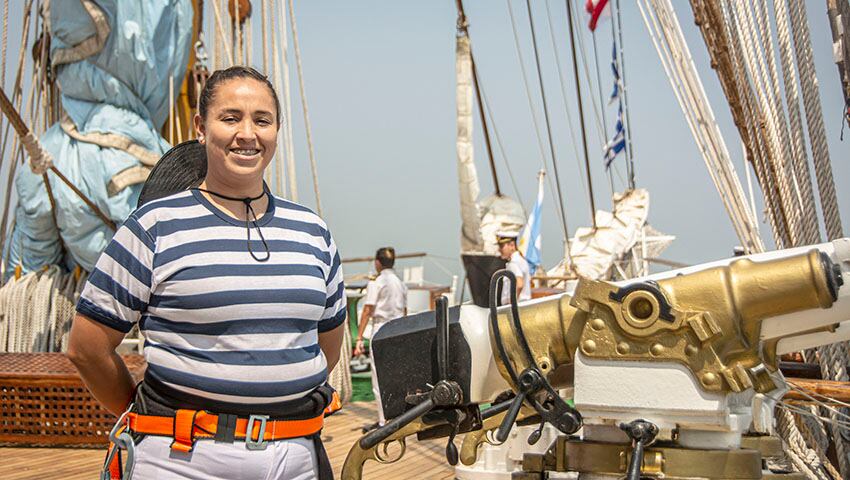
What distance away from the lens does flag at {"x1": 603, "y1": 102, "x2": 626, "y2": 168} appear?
14.1 meters

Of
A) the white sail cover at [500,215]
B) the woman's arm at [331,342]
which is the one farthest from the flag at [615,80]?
the woman's arm at [331,342]

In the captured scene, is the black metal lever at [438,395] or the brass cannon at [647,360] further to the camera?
the black metal lever at [438,395]

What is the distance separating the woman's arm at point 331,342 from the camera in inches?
60.2

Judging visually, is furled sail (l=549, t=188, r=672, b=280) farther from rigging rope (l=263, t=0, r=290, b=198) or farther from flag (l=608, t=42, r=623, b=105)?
rigging rope (l=263, t=0, r=290, b=198)

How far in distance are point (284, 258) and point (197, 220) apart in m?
0.15

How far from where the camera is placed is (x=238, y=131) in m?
1.30

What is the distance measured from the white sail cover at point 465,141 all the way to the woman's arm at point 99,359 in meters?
7.45

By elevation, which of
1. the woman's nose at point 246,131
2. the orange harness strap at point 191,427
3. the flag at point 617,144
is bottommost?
the orange harness strap at point 191,427

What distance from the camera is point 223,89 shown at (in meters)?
1.31

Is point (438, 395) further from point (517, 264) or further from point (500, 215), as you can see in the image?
point (500, 215)

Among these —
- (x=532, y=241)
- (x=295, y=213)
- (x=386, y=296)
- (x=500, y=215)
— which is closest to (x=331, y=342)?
(x=295, y=213)

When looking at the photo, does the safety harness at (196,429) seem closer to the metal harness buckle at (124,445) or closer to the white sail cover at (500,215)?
the metal harness buckle at (124,445)

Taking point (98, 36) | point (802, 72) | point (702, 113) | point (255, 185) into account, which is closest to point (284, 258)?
point (255, 185)

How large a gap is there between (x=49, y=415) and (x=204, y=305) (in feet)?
11.0
